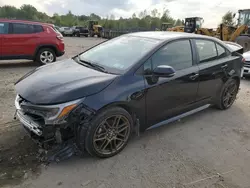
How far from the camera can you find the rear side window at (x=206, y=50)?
3.89m

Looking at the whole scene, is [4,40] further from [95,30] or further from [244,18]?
[95,30]

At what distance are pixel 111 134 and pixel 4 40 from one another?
6.56m

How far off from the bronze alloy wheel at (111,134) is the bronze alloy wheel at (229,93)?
252cm

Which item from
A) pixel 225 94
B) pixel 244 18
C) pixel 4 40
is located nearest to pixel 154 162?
pixel 225 94

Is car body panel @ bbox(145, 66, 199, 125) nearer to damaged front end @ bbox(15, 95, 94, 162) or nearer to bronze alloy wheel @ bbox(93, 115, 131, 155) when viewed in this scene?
bronze alloy wheel @ bbox(93, 115, 131, 155)

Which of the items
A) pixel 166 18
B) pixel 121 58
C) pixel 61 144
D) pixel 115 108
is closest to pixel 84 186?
pixel 61 144

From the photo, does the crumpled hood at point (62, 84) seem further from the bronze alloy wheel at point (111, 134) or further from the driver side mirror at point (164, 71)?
the driver side mirror at point (164, 71)

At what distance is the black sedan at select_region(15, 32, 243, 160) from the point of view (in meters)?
2.63

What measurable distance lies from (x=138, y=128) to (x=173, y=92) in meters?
0.79

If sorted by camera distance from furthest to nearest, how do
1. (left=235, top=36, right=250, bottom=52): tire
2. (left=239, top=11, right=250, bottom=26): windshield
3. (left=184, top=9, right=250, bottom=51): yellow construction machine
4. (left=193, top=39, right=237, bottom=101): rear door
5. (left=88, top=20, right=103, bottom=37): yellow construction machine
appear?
(left=88, top=20, right=103, bottom=37): yellow construction machine
(left=239, top=11, right=250, bottom=26): windshield
(left=184, top=9, right=250, bottom=51): yellow construction machine
(left=235, top=36, right=250, bottom=52): tire
(left=193, top=39, right=237, bottom=101): rear door

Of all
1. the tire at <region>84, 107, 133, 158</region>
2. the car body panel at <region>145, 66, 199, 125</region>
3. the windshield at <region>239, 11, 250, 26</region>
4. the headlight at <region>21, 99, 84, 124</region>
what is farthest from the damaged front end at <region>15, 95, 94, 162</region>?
the windshield at <region>239, 11, 250, 26</region>

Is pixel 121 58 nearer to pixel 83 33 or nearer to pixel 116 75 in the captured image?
pixel 116 75

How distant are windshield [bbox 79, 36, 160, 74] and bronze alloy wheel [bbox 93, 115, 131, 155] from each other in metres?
0.66

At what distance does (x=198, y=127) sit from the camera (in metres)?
3.96
